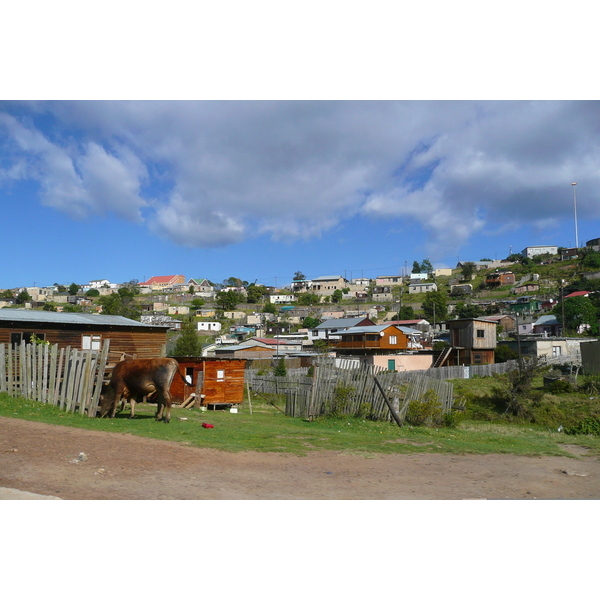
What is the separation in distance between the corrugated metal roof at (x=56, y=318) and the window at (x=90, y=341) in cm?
90

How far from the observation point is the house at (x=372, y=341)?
56.7 metres

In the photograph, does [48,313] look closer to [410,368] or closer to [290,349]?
[410,368]

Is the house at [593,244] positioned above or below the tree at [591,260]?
above

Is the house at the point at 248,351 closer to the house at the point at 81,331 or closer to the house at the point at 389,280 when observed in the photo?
the house at the point at 81,331

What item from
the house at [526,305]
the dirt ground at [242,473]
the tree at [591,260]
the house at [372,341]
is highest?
the tree at [591,260]

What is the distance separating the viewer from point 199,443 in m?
9.72

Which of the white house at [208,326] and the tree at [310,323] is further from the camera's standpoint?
the tree at [310,323]

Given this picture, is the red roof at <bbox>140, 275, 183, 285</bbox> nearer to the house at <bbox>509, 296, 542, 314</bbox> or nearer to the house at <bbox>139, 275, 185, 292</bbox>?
the house at <bbox>139, 275, 185, 292</bbox>

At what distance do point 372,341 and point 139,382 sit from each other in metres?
45.5

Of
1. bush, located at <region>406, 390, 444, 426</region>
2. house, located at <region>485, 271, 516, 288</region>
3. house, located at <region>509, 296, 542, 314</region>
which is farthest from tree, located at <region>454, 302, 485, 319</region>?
bush, located at <region>406, 390, 444, 426</region>

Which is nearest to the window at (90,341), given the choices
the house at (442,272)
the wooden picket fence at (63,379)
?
the wooden picket fence at (63,379)

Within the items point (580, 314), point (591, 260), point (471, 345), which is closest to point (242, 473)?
point (471, 345)

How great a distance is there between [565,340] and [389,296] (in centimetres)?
7692

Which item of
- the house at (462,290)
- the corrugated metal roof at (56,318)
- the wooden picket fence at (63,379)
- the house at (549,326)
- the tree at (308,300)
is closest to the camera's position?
the wooden picket fence at (63,379)
